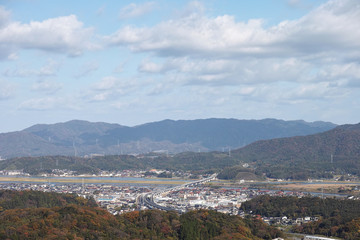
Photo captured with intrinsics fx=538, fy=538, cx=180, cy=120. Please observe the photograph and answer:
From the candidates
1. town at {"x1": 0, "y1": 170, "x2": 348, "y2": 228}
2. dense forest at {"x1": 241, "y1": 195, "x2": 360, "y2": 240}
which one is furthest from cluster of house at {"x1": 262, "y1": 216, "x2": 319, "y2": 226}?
dense forest at {"x1": 241, "y1": 195, "x2": 360, "y2": 240}

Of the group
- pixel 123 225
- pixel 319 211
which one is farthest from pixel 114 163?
pixel 123 225

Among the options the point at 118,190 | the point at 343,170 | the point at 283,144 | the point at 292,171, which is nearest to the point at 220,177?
the point at 292,171

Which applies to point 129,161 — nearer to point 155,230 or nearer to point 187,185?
point 187,185

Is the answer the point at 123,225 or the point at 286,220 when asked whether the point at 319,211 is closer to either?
the point at 286,220

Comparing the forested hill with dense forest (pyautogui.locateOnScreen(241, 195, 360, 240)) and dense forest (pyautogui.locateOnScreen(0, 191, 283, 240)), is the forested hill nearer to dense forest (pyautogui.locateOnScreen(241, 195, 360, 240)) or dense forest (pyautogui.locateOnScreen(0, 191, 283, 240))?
dense forest (pyautogui.locateOnScreen(241, 195, 360, 240))

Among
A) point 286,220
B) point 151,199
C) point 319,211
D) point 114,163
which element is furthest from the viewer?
point 114,163

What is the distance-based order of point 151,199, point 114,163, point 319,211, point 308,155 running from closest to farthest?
point 319,211
point 151,199
point 308,155
point 114,163
